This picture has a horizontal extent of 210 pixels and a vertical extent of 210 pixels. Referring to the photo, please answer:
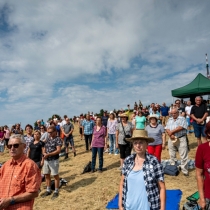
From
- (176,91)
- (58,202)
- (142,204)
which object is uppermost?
(176,91)

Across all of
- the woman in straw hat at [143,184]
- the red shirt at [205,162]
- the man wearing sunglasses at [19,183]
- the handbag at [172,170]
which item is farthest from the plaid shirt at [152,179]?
the handbag at [172,170]

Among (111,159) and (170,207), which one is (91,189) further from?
(111,159)

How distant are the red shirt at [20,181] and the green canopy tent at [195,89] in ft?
37.4

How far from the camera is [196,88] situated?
12039 mm

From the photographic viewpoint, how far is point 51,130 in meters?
5.87

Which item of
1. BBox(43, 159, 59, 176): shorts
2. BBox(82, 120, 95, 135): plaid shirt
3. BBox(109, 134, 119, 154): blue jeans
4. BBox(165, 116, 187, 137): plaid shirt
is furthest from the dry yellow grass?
BBox(82, 120, 95, 135): plaid shirt

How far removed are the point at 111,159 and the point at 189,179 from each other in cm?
412

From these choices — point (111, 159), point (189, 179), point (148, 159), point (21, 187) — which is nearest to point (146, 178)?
point (148, 159)

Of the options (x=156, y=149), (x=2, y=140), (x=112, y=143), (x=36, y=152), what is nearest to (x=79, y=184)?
(x=36, y=152)

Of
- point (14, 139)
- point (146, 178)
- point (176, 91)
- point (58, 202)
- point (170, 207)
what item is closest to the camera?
point (146, 178)

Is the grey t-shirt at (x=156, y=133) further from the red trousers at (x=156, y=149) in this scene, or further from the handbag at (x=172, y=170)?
the handbag at (x=172, y=170)

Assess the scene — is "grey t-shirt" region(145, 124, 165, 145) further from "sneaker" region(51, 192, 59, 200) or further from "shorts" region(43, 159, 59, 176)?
"sneaker" region(51, 192, 59, 200)

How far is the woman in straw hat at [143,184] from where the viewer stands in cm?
260

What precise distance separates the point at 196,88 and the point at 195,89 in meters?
0.08
